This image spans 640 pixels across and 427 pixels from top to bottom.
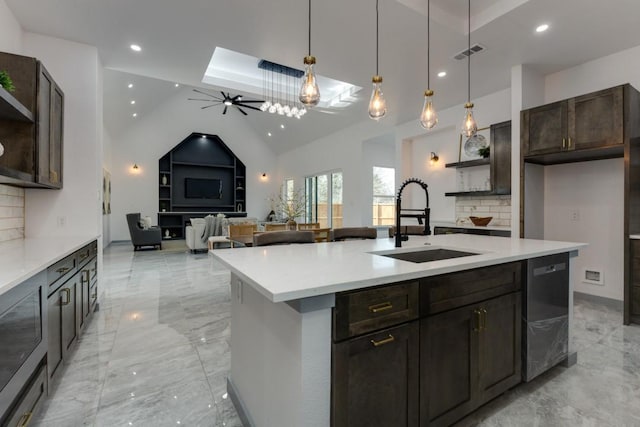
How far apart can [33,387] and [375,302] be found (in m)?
1.68

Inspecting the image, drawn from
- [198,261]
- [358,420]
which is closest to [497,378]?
[358,420]

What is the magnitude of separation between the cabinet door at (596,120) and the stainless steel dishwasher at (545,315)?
A: 5.92 feet

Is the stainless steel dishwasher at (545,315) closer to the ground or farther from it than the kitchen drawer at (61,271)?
closer to the ground

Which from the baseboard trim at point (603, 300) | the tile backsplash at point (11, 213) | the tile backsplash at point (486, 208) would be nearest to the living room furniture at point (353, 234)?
the tile backsplash at point (486, 208)

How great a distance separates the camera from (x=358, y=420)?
1.17 metres

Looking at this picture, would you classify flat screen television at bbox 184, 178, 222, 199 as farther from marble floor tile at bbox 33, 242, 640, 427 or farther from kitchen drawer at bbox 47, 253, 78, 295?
kitchen drawer at bbox 47, 253, 78, 295

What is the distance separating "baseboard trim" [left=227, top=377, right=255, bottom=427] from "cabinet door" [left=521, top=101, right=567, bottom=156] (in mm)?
3930

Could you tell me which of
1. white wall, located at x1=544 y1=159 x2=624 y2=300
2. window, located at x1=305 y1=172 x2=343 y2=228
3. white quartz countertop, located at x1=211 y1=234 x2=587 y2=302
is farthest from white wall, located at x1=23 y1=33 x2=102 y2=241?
window, located at x1=305 y1=172 x2=343 y2=228

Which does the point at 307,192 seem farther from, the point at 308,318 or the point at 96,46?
the point at 308,318

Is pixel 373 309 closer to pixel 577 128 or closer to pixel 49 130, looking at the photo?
pixel 49 130

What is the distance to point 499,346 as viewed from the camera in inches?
66.8

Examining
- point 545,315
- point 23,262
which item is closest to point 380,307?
point 545,315

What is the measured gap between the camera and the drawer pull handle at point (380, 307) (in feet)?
3.92

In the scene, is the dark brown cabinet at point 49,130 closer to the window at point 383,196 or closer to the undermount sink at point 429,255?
the undermount sink at point 429,255
